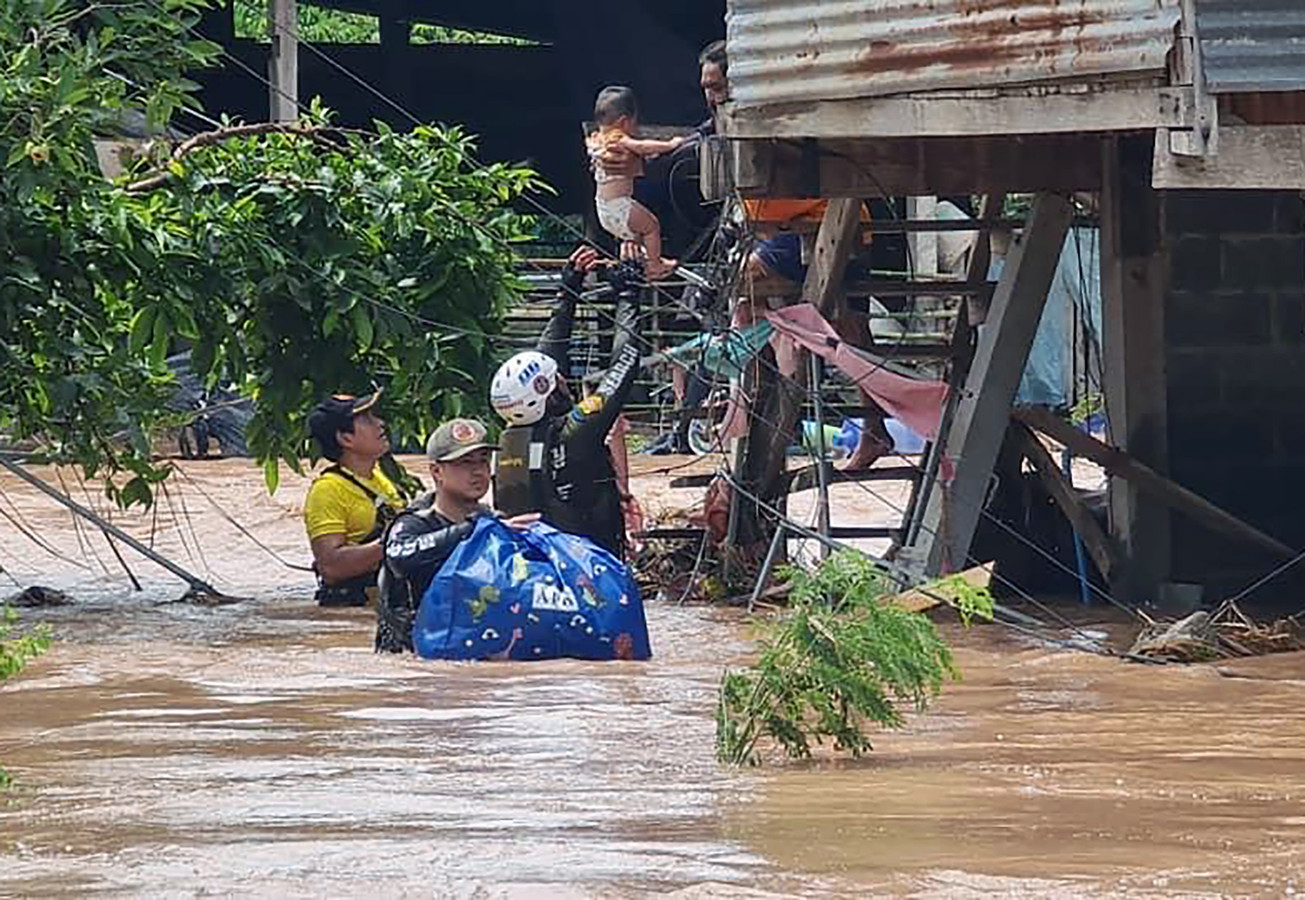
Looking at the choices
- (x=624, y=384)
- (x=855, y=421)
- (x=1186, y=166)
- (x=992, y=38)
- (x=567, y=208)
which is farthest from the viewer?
(x=567, y=208)

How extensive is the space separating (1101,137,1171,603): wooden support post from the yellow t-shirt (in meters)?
3.52

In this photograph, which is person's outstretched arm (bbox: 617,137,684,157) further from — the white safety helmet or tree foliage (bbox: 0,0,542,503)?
the white safety helmet

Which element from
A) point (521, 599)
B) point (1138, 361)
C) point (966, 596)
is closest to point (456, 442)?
point (521, 599)

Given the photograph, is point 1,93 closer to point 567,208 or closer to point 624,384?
point 624,384

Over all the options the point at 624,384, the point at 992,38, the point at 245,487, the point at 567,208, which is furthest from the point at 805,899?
the point at 567,208

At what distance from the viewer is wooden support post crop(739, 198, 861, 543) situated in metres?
11.9

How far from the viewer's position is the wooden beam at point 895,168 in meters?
11.0

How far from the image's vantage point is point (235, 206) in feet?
38.2

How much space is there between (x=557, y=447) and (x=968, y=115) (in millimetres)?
2718

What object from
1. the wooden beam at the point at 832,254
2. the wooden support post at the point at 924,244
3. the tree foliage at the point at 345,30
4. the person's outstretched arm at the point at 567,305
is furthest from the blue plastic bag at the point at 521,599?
the tree foliage at the point at 345,30

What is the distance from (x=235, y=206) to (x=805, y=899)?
23.8 feet

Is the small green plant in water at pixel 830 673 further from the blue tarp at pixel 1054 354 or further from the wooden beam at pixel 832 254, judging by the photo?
the blue tarp at pixel 1054 354

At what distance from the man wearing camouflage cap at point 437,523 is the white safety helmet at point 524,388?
5.63 feet

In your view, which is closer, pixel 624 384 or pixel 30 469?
pixel 624 384
